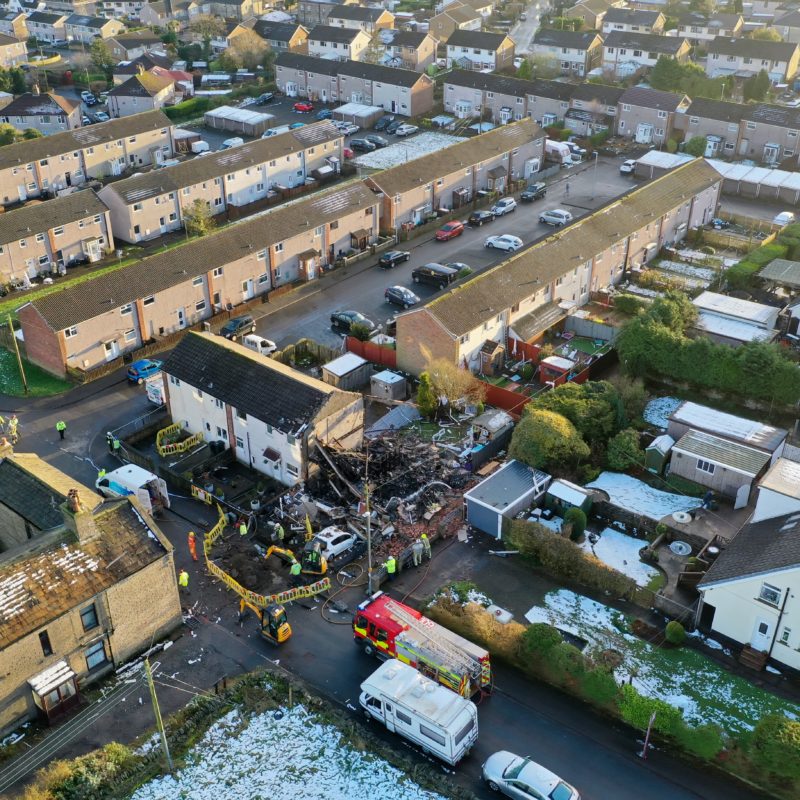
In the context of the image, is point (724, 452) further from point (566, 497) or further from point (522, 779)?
point (522, 779)

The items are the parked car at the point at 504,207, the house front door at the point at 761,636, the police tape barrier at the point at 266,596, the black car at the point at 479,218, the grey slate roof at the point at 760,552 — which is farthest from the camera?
the parked car at the point at 504,207

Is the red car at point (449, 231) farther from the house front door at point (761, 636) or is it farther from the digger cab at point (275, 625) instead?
the house front door at point (761, 636)

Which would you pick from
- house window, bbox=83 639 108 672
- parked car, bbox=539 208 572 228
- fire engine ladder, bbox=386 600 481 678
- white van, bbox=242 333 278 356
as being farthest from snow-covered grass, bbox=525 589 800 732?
parked car, bbox=539 208 572 228

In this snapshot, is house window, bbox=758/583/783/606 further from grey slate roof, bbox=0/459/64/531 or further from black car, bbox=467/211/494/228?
black car, bbox=467/211/494/228

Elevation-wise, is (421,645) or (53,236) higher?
(53,236)

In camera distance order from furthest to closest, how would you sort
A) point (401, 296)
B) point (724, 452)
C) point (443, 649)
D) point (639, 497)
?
point (401, 296) → point (724, 452) → point (639, 497) → point (443, 649)

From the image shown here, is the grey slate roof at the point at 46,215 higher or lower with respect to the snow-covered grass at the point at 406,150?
higher

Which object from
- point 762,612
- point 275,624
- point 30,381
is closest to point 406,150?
point 30,381

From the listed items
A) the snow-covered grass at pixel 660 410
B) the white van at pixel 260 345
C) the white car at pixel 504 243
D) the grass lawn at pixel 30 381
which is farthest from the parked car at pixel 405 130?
the snow-covered grass at pixel 660 410

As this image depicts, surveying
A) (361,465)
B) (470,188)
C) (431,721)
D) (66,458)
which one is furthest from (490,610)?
(470,188)
